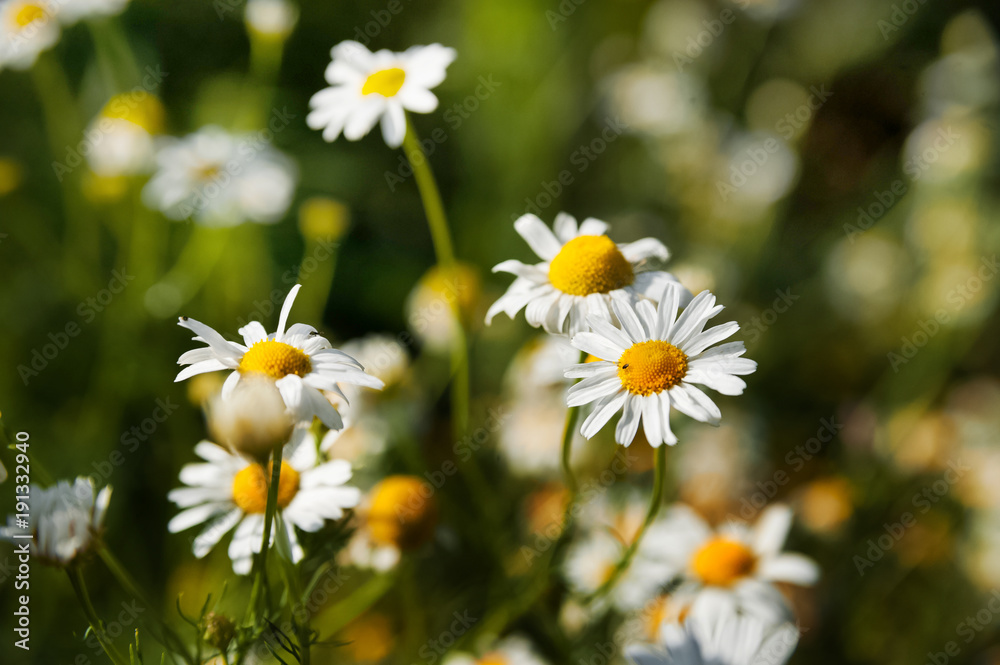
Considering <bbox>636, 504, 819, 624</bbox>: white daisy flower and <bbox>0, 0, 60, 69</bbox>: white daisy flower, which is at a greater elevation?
<bbox>0, 0, 60, 69</bbox>: white daisy flower

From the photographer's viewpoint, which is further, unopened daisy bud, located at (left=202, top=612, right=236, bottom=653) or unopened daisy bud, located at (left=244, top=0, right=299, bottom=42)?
unopened daisy bud, located at (left=244, top=0, right=299, bottom=42)

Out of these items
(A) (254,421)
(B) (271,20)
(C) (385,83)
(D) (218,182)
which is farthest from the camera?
(D) (218,182)

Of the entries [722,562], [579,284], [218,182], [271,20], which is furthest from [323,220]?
[722,562]

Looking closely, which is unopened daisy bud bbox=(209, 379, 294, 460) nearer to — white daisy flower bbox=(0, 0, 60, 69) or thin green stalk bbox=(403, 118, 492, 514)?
thin green stalk bbox=(403, 118, 492, 514)

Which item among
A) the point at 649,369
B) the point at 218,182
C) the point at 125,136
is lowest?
the point at 649,369

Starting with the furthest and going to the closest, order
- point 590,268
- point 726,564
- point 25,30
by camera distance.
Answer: point 25,30
point 726,564
point 590,268

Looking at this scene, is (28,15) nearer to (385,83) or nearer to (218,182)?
(218,182)

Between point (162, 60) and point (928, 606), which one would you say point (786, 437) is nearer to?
point (928, 606)

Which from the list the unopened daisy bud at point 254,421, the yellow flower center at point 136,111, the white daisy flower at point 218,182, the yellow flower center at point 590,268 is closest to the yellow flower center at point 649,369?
the yellow flower center at point 590,268

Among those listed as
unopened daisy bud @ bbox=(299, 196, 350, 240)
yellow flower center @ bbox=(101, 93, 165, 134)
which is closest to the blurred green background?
yellow flower center @ bbox=(101, 93, 165, 134)
